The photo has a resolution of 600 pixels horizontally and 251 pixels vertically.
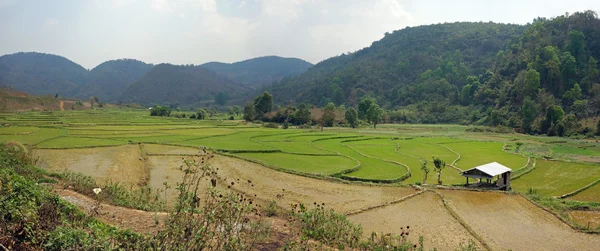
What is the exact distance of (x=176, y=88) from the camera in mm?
174875

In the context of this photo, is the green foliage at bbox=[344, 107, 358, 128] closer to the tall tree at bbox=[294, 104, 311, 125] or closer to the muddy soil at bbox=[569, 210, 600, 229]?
the tall tree at bbox=[294, 104, 311, 125]

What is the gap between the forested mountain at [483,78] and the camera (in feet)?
210

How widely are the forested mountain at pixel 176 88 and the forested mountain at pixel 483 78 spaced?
39.6 metres

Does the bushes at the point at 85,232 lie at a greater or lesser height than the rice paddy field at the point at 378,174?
greater

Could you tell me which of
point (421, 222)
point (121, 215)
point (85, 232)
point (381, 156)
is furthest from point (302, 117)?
point (85, 232)

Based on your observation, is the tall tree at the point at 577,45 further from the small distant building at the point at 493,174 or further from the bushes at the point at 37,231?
the bushes at the point at 37,231

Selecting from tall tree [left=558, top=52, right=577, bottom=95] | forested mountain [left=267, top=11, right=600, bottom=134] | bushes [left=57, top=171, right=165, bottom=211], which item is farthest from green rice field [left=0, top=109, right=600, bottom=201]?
tall tree [left=558, top=52, right=577, bottom=95]

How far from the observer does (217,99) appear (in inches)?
6260

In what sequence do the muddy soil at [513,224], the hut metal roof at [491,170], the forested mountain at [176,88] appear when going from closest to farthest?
the muddy soil at [513,224] < the hut metal roof at [491,170] < the forested mountain at [176,88]

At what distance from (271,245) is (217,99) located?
154318mm

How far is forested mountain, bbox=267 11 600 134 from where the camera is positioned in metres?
63.9

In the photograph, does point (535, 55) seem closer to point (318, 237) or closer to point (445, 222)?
point (445, 222)

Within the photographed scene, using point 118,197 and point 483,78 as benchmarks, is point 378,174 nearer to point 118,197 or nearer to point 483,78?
point 118,197

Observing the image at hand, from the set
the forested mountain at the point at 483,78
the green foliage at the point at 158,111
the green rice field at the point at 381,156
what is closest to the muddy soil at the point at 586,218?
the green rice field at the point at 381,156
